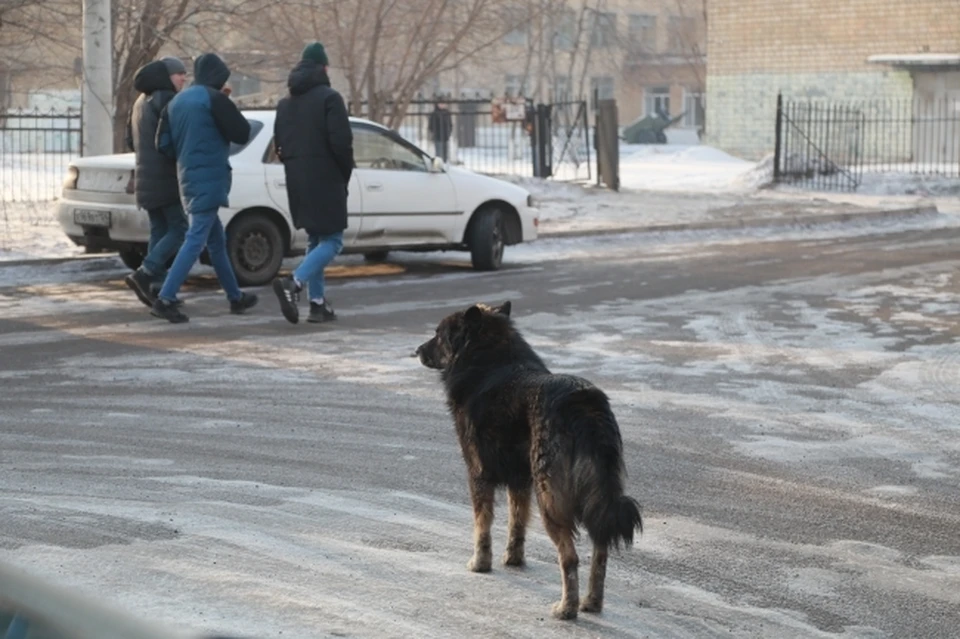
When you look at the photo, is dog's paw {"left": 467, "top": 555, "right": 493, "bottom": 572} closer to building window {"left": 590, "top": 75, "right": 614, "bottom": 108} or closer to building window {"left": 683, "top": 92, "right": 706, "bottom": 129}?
building window {"left": 683, "top": 92, "right": 706, "bottom": 129}

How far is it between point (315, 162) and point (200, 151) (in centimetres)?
83

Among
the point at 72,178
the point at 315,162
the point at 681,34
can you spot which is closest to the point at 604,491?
the point at 315,162

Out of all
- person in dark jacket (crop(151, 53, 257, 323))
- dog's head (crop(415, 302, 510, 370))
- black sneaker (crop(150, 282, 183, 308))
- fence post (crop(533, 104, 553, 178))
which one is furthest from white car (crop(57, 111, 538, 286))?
fence post (crop(533, 104, 553, 178))

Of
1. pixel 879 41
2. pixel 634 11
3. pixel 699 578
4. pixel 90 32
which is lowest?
pixel 699 578

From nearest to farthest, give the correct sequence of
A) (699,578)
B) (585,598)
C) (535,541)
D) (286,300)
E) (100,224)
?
(585,598), (699,578), (535,541), (286,300), (100,224)

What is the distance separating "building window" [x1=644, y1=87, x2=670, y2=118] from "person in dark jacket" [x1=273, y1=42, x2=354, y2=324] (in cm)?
5959

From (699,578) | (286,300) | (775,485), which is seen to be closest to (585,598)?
(699,578)

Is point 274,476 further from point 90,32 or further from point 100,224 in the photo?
point 90,32

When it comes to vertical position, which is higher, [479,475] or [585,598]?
[479,475]

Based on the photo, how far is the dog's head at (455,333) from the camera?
492 centimetres

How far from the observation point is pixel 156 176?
37.6 ft

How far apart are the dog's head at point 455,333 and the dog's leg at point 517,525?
0.49 meters

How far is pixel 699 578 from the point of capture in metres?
4.93

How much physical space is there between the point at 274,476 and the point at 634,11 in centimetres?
6434
